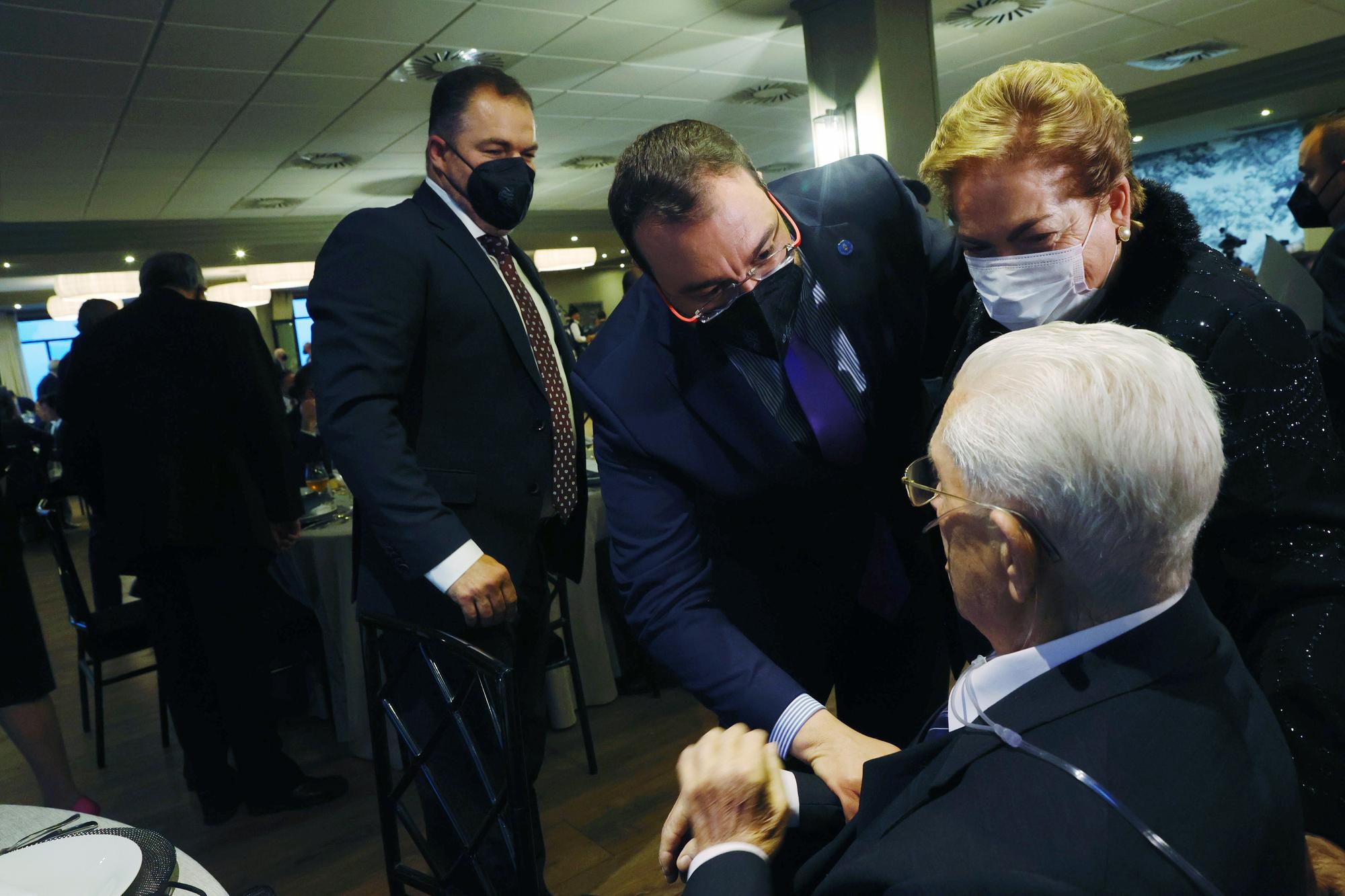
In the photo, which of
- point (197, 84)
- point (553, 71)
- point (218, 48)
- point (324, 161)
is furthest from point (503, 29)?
point (324, 161)

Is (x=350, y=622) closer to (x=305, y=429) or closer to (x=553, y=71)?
(x=305, y=429)

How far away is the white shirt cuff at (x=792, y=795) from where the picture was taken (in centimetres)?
90

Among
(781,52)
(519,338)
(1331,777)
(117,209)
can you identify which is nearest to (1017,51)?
(781,52)

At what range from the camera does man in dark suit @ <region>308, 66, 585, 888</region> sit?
5.02 feet

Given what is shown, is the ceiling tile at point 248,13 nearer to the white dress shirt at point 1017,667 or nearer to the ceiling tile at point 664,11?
the ceiling tile at point 664,11

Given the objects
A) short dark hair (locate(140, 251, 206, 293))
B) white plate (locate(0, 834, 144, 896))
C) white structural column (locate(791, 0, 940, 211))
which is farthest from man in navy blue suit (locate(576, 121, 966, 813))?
white structural column (locate(791, 0, 940, 211))

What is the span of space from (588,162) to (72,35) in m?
4.88

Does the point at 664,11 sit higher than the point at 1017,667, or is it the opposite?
the point at 664,11

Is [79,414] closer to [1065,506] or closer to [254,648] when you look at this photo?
[254,648]

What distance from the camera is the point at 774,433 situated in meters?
1.28

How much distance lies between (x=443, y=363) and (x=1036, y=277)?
1.04m

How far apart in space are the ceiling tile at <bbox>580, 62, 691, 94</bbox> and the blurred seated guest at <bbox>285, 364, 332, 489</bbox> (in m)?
2.73

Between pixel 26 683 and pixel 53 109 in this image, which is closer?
pixel 26 683

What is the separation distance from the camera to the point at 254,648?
A: 2.61m
